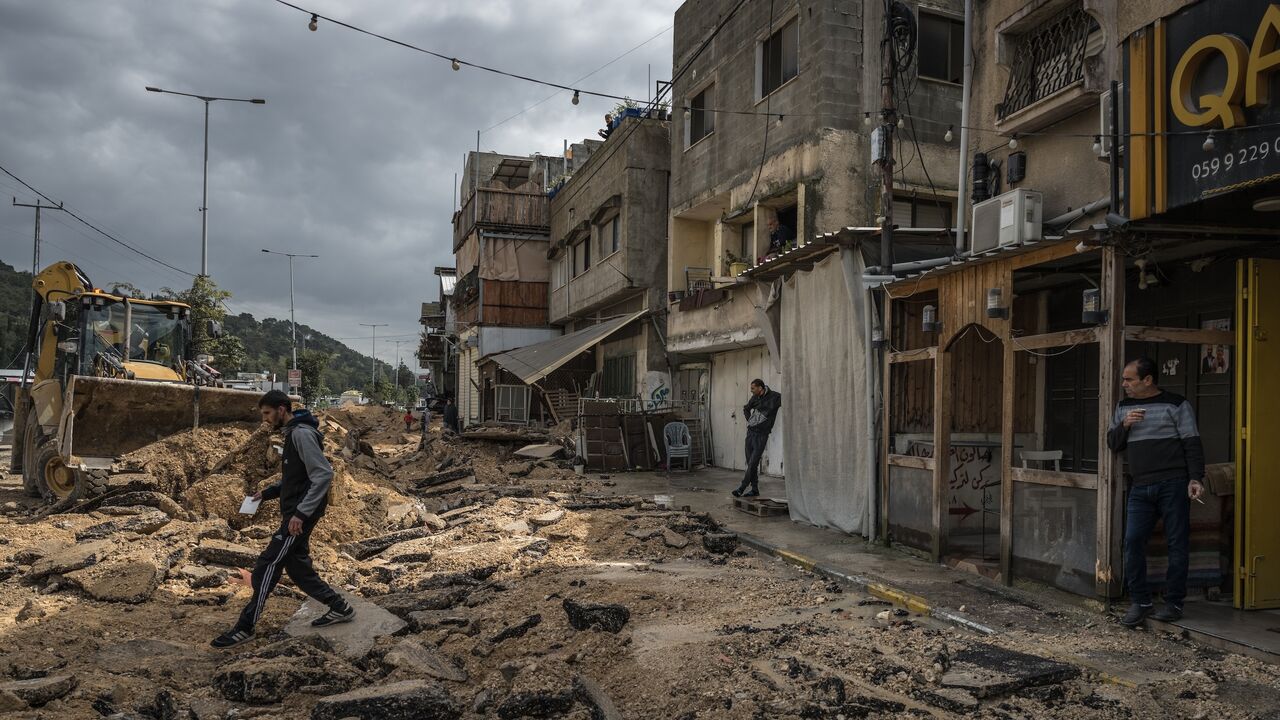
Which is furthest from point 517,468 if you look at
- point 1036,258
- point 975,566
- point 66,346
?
point 1036,258

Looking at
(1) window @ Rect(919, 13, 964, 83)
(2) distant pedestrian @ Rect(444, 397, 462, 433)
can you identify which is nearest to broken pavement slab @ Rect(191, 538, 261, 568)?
(1) window @ Rect(919, 13, 964, 83)

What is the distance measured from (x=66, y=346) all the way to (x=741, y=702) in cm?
1310

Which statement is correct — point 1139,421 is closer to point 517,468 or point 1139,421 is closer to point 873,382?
point 873,382

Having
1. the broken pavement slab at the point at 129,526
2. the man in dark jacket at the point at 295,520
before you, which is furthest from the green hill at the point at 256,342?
the man in dark jacket at the point at 295,520

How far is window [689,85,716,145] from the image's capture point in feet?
63.7

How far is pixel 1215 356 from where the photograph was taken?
812cm

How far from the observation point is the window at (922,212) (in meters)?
15.9

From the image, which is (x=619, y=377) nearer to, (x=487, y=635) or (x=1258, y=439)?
(x=487, y=635)

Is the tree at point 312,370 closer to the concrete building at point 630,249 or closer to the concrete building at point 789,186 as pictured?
the concrete building at point 630,249

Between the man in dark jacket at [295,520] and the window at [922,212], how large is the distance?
40.4 ft

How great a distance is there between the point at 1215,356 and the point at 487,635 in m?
7.30

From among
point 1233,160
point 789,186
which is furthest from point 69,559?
point 789,186

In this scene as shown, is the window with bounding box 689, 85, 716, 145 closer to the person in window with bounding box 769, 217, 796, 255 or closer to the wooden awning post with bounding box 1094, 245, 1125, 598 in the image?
the person in window with bounding box 769, 217, 796, 255

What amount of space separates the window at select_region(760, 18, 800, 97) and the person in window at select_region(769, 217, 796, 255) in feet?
8.94
